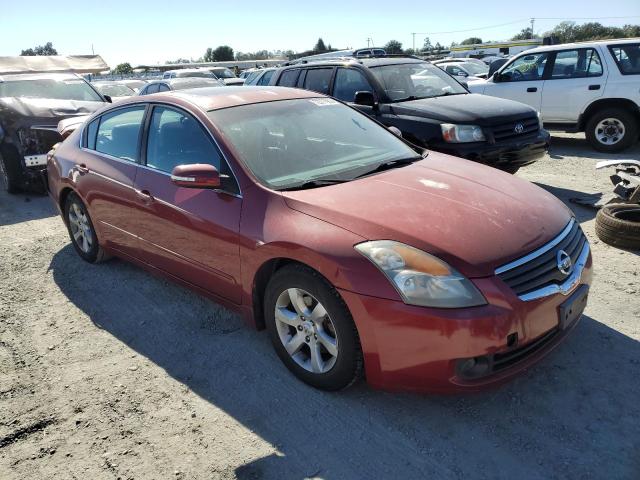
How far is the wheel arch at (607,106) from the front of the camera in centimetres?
836

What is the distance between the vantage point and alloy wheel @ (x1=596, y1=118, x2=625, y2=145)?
28.0 ft

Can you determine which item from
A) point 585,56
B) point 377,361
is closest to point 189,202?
point 377,361

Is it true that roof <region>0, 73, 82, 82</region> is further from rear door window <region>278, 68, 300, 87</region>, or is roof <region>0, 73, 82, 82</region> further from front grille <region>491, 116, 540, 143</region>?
front grille <region>491, 116, 540, 143</region>

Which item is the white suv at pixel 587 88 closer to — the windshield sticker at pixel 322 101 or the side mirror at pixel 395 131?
the side mirror at pixel 395 131

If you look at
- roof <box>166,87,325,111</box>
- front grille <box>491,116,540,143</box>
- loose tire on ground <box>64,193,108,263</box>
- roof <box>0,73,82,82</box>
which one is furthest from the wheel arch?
roof <box>0,73,82,82</box>

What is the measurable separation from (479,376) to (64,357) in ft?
8.62

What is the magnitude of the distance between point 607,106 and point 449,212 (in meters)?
7.39

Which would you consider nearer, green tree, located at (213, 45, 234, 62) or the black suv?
the black suv

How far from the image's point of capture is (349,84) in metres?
7.21

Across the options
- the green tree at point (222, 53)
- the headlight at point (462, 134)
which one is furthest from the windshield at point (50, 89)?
the green tree at point (222, 53)

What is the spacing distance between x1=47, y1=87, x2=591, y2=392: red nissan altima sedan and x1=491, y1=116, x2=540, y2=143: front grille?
8.10ft

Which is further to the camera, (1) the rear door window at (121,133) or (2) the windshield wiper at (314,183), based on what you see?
(1) the rear door window at (121,133)

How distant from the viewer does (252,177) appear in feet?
10.3

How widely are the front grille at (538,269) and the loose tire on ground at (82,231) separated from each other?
142 inches
